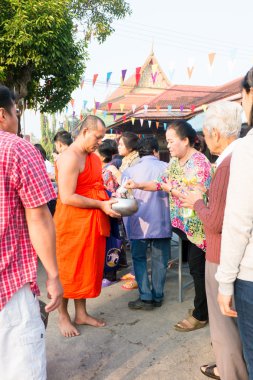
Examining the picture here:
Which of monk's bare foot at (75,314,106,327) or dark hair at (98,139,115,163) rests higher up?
dark hair at (98,139,115,163)

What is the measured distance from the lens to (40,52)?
8.07 metres

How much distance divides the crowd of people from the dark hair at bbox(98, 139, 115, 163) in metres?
1.30

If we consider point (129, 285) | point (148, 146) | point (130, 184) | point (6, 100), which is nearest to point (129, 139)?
point (148, 146)

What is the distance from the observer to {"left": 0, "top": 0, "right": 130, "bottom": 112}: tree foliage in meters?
7.62

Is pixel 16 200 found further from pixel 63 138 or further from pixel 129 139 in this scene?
pixel 63 138

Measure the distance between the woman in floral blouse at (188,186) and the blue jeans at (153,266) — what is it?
0.99ft

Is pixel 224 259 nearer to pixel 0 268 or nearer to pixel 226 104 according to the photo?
pixel 0 268

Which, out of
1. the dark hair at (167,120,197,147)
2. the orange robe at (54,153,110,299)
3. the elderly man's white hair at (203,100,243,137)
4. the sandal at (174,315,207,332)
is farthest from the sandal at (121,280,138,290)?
the elderly man's white hair at (203,100,243,137)

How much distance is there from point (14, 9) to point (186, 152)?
6.52m

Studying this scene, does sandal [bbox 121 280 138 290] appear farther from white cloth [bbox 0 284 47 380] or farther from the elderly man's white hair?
white cloth [bbox 0 284 47 380]

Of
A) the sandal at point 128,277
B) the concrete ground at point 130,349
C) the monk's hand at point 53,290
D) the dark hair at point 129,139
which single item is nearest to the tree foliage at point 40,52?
the dark hair at point 129,139

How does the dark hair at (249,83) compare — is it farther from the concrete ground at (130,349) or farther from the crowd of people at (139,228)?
the concrete ground at (130,349)

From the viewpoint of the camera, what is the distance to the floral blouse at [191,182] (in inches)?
104

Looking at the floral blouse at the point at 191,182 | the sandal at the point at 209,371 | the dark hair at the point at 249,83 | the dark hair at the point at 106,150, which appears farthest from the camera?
the dark hair at the point at 106,150
